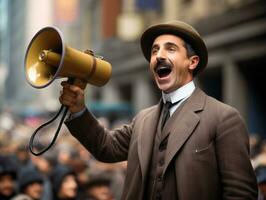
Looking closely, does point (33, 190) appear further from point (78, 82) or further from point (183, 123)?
point (183, 123)

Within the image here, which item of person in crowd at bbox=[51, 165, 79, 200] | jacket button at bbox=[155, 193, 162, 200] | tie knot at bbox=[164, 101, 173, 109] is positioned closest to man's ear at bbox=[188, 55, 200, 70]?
tie knot at bbox=[164, 101, 173, 109]

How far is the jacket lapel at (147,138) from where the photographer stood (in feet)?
11.4

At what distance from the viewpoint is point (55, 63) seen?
140 inches

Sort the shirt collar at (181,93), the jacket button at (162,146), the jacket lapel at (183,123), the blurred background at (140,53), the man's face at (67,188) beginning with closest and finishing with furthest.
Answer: the jacket lapel at (183,123) → the jacket button at (162,146) → the shirt collar at (181,93) → the man's face at (67,188) → the blurred background at (140,53)

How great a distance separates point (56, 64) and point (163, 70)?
0.63 metres

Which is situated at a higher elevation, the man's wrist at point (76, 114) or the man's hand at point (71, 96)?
the man's hand at point (71, 96)

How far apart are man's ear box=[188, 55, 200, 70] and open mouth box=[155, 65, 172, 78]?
16cm

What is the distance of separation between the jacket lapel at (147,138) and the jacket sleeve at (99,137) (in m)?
0.24

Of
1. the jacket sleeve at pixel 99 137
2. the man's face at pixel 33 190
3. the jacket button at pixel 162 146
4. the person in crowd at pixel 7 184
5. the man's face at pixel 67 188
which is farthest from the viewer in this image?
the person in crowd at pixel 7 184

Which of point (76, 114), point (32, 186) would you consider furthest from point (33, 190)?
point (76, 114)

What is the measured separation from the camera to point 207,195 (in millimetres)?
3230

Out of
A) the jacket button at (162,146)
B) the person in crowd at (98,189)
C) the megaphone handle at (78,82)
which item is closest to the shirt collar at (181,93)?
the jacket button at (162,146)

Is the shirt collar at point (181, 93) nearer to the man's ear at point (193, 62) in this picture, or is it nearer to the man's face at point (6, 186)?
the man's ear at point (193, 62)

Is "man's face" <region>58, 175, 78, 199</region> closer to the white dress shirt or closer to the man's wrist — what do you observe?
the man's wrist
